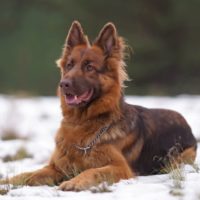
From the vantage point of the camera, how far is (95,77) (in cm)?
693

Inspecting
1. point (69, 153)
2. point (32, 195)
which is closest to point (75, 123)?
point (69, 153)

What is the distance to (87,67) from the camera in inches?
274

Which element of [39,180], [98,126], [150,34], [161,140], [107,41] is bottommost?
[39,180]

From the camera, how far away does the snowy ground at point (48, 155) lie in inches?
221

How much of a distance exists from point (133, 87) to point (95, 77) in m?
19.3

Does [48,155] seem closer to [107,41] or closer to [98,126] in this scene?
[98,126]

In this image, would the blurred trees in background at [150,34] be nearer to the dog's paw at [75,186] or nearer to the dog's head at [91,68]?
the dog's head at [91,68]

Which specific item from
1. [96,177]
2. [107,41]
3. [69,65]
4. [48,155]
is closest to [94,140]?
[96,177]

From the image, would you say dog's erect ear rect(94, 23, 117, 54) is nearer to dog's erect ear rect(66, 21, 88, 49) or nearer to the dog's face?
the dog's face

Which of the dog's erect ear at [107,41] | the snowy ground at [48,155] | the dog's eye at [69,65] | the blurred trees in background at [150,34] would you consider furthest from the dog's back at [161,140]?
the blurred trees in background at [150,34]

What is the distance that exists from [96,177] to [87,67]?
1.31 meters

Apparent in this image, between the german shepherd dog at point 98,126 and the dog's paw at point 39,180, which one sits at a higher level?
the german shepherd dog at point 98,126

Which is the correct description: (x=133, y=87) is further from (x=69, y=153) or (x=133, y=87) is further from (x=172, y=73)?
(x=69, y=153)

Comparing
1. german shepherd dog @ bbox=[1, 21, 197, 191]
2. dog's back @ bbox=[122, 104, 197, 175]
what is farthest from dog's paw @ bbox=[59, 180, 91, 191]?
dog's back @ bbox=[122, 104, 197, 175]
